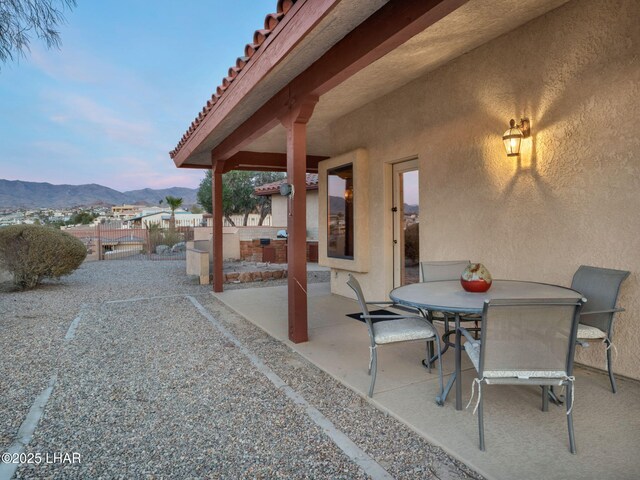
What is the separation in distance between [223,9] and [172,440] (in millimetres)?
16917

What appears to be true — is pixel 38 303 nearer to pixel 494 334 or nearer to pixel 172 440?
pixel 172 440

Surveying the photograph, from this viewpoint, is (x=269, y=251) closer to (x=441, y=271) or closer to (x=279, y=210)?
(x=279, y=210)

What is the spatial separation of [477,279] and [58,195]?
102 m

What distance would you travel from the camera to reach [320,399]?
2934 mm

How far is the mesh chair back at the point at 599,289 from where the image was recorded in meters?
2.88

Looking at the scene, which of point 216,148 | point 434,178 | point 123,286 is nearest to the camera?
point 434,178

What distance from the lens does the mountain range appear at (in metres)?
69.6

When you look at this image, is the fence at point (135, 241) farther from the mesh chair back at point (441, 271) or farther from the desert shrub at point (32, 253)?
the mesh chair back at point (441, 271)

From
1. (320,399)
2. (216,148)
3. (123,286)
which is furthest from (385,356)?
→ (123,286)

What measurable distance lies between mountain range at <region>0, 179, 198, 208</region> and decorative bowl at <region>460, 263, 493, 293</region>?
2412 inches

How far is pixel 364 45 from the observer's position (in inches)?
124

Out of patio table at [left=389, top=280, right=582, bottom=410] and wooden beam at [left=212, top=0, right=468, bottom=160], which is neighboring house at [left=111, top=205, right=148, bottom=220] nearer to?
wooden beam at [left=212, top=0, right=468, bottom=160]

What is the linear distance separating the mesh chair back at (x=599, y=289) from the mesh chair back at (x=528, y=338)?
110 cm

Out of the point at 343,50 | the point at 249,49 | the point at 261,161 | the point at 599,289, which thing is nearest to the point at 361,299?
the point at 599,289
